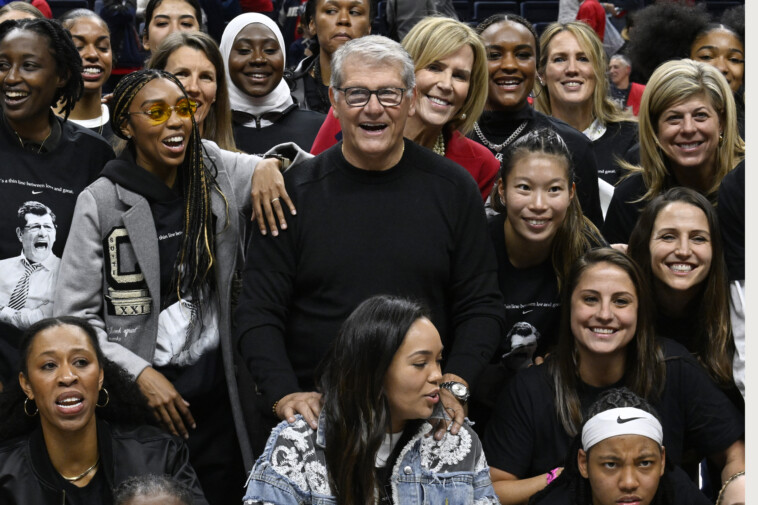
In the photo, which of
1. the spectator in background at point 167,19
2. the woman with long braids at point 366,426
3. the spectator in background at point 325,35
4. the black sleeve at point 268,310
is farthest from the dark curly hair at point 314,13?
the woman with long braids at point 366,426

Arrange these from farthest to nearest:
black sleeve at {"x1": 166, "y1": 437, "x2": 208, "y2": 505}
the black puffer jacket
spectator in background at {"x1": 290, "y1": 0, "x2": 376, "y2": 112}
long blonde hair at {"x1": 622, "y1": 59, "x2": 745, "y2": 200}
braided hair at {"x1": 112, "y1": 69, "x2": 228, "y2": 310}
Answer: spectator in background at {"x1": 290, "y1": 0, "x2": 376, "y2": 112} < long blonde hair at {"x1": 622, "y1": 59, "x2": 745, "y2": 200} < braided hair at {"x1": 112, "y1": 69, "x2": 228, "y2": 310} < black sleeve at {"x1": 166, "y1": 437, "x2": 208, "y2": 505} < the black puffer jacket

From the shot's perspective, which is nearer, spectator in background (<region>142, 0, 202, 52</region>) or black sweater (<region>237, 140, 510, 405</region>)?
black sweater (<region>237, 140, 510, 405</region>)

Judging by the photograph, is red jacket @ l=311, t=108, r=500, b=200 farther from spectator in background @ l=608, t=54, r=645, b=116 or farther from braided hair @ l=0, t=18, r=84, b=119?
spectator in background @ l=608, t=54, r=645, b=116

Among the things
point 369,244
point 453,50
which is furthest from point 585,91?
point 369,244

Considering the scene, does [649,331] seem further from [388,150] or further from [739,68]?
[739,68]

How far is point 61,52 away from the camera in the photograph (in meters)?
3.74

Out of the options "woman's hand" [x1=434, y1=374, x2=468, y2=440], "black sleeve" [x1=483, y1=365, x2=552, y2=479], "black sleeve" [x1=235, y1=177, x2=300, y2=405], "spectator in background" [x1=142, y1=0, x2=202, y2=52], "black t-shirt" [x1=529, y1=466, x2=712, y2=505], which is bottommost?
"black t-shirt" [x1=529, y1=466, x2=712, y2=505]

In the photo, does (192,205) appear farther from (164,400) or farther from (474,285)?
(474,285)

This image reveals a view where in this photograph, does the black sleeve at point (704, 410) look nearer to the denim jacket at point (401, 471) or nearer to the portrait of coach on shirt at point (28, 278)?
the denim jacket at point (401, 471)

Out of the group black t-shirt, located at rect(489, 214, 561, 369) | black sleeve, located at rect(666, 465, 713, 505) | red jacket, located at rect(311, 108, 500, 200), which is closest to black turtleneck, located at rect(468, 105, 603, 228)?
red jacket, located at rect(311, 108, 500, 200)

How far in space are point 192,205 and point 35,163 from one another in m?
0.54

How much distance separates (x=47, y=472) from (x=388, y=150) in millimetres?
1350

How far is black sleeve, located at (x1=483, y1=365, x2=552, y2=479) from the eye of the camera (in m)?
3.49

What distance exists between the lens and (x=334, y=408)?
9.87ft
